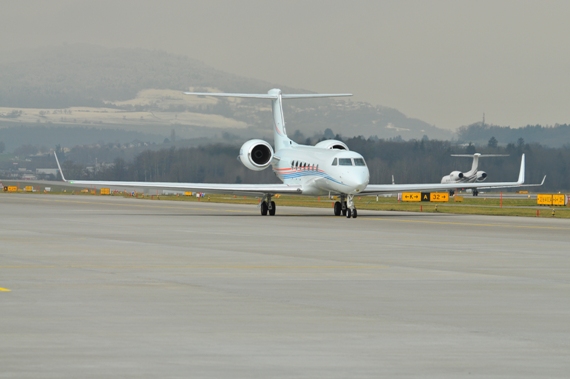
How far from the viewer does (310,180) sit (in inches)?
1972

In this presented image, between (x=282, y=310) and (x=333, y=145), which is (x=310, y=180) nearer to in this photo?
(x=333, y=145)

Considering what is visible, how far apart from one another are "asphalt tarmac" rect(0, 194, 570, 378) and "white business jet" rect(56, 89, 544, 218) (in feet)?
60.9

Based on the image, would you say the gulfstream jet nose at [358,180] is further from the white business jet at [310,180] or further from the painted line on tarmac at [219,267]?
the painted line on tarmac at [219,267]

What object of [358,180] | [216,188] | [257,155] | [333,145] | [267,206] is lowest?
[267,206]

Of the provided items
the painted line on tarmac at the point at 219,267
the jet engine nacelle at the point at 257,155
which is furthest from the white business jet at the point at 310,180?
the painted line on tarmac at the point at 219,267

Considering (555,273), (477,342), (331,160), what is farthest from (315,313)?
(331,160)

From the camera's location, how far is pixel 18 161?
139500 mm

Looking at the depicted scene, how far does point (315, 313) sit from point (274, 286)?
11.7ft

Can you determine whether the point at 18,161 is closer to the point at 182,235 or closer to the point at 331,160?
the point at 331,160

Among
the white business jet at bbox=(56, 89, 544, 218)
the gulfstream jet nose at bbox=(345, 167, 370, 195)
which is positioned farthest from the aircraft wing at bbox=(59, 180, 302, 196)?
the gulfstream jet nose at bbox=(345, 167, 370, 195)

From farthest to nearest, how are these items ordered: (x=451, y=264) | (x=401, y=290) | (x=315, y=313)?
1. (x=451, y=264)
2. (x=401, y=290)
3. (x=315, y=313)

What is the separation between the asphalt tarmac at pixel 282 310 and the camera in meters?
9.30

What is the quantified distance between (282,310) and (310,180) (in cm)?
3689

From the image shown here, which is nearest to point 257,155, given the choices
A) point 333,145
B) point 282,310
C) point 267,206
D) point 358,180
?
point 267,206
